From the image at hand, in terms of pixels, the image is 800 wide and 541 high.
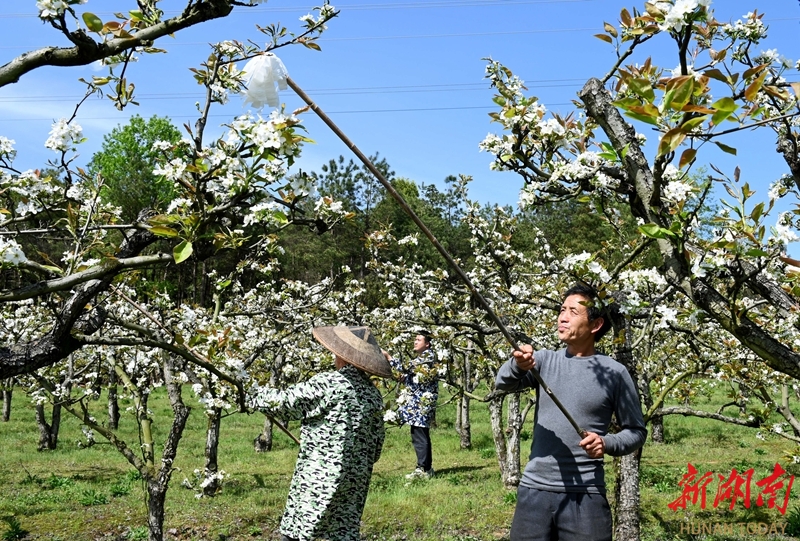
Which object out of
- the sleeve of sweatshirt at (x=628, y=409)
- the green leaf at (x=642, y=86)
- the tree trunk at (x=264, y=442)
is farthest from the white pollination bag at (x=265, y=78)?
the tree trunk at (x=264, y=442)

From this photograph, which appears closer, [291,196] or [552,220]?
[291,196]

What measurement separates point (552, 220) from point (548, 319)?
103 feet

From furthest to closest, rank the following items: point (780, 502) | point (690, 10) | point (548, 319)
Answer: point (548, 319)
point (780, 502)
point (690, 10)

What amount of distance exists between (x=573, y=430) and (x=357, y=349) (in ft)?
3.97

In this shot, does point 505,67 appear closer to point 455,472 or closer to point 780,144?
point 780,144

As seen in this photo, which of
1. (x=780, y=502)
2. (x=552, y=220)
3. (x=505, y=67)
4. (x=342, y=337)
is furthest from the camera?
(x=552, y=220)

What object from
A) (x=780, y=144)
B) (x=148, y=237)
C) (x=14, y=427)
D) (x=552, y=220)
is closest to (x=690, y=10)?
(x=780, y=144)

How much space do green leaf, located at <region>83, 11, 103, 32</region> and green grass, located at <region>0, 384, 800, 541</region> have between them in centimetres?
496

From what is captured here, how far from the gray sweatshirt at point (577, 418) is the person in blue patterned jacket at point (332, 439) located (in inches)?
32.6

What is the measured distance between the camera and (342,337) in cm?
363

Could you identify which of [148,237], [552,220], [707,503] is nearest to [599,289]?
[148,237]

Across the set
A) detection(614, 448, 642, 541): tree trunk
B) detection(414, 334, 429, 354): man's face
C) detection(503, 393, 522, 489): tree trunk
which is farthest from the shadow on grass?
detection(614, 448, 642, 541): tree trunk

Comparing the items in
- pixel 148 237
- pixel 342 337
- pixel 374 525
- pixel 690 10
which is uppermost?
pixel 690 10

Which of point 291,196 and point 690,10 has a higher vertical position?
point 690,10
